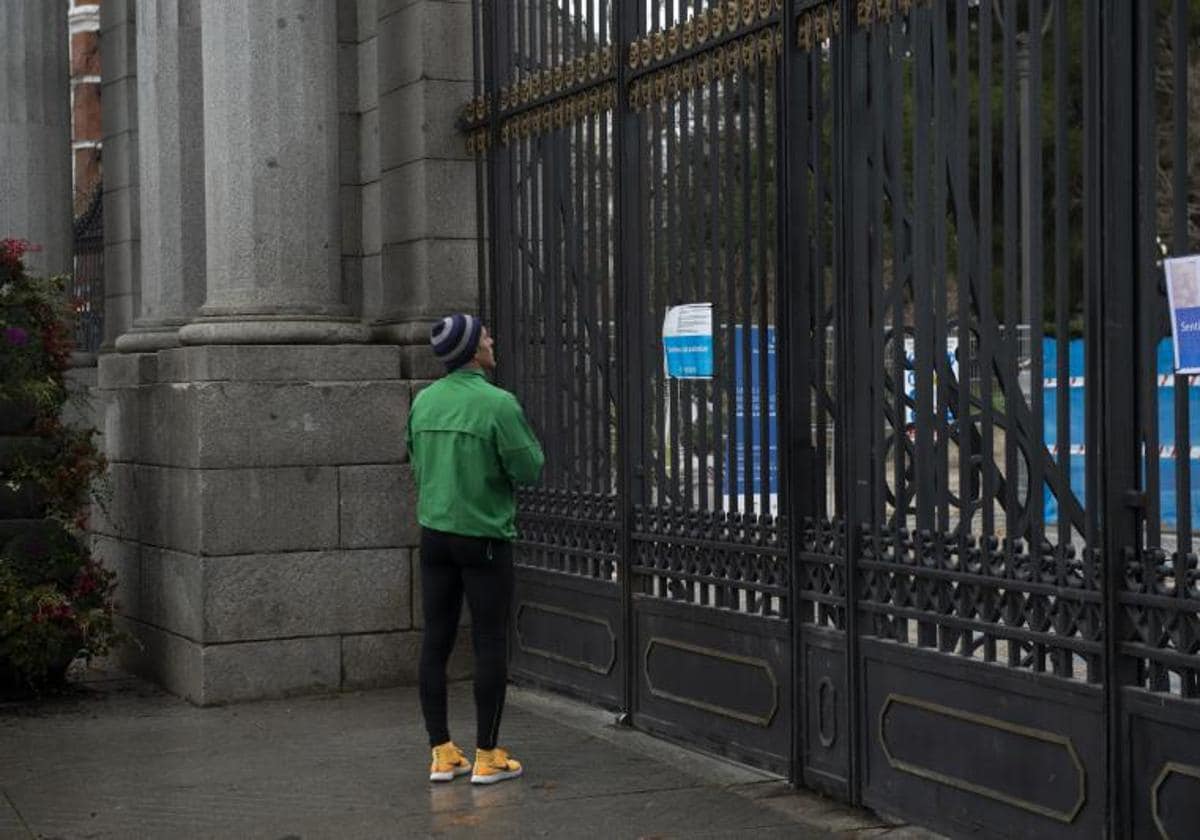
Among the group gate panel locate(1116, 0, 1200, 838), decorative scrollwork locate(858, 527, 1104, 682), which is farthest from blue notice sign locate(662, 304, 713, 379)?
gate panel locate(1116, 0, 1200, 838)

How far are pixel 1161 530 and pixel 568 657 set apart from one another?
4507 millimetres

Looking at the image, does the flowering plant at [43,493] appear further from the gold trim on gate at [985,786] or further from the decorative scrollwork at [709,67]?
the gold trim on gate at [985,786]

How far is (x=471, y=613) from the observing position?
826 centimetres

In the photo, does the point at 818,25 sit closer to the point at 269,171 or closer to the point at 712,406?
the point at 712,406

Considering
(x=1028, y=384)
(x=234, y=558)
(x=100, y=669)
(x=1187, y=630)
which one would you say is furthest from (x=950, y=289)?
(x=100, y=669)

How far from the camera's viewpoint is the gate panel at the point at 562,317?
1005cm

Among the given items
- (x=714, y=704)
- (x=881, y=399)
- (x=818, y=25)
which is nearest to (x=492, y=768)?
(x=714, y=704)

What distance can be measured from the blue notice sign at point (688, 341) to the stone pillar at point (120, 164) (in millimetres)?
6268

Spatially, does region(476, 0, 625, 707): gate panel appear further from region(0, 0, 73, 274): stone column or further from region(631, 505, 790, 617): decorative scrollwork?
region(0, 0, 73, 274): stone column

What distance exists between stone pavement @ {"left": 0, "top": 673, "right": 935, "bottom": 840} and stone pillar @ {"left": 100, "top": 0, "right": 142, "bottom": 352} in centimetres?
470

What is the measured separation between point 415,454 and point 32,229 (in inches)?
336

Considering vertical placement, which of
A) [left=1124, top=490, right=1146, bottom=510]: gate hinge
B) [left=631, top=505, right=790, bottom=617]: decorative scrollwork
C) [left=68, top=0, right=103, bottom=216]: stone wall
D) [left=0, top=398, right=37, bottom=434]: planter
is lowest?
[left=631, top=505, right=790, bottom=617]: decorative scrollwork

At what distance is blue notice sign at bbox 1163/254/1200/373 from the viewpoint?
6062 millimetres

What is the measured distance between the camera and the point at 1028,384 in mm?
7004
